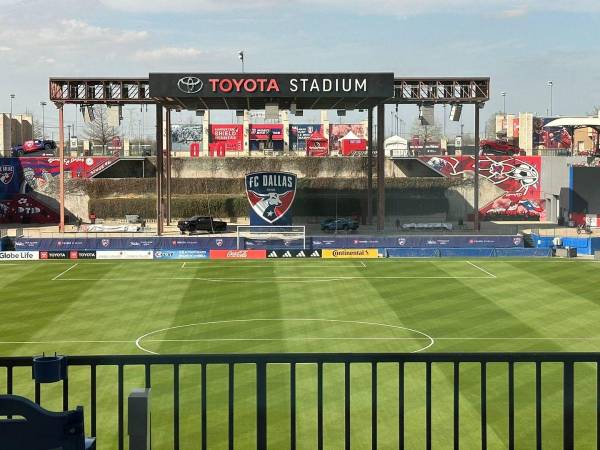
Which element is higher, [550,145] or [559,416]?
[550,145]

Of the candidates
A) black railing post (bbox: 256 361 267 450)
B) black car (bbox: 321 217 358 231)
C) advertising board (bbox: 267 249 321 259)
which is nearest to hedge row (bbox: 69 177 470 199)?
black car (bbox: 321 217 358 231)

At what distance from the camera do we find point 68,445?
6379mm

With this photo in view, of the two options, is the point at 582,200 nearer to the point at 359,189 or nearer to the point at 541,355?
the point at 359,189

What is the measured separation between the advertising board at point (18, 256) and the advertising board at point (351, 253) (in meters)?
19.3

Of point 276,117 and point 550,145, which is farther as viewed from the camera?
point 550,145

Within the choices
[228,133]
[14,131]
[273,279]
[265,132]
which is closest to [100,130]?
[14,131]

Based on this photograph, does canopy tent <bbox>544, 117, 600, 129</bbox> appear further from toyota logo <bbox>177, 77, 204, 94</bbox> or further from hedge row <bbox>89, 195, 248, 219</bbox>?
toyota logo <bbox>177, 77, 204, 94</bbox>

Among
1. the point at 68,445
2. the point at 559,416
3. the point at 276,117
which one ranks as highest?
the point at 276,117

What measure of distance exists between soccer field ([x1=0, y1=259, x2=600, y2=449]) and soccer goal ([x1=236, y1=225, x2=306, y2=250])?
2984 mm

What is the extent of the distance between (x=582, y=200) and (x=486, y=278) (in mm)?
37807

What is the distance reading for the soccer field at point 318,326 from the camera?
84.6ft

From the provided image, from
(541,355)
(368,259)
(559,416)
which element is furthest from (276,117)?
(541,355)

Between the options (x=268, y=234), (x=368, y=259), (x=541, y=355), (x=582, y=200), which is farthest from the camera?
(x=582, y=200)

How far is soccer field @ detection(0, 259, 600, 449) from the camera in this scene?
2578 cm
